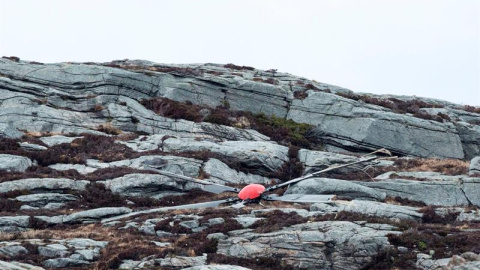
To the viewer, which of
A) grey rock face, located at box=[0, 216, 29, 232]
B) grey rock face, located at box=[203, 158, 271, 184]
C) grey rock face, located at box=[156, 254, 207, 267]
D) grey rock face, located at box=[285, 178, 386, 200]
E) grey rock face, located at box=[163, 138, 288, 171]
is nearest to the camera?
grey rock face, located at box=[156, 254, 207, 267]

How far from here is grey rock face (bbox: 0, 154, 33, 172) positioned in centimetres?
3697

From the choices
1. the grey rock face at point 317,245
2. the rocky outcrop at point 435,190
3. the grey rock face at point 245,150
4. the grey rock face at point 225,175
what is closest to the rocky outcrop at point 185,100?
the grey rock face at point 245,150

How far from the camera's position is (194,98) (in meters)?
53.7

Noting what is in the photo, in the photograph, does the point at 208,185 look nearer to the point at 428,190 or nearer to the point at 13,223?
the point at 13,223

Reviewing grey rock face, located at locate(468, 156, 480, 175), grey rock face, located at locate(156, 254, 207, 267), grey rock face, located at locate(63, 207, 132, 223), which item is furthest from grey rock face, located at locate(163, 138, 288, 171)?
grey rock face, located at locate(156, 254, 207, 267)

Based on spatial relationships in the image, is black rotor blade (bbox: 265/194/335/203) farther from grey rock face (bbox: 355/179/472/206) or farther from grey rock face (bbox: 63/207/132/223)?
grey rock face (bbox: 63/207/132/223)

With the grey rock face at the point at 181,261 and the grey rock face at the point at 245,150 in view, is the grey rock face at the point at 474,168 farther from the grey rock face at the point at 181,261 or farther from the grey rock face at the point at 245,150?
the grey rock face at the point at 181,261

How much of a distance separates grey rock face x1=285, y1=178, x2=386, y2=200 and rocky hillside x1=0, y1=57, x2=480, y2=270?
0.26 feet

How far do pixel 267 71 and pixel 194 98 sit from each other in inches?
593

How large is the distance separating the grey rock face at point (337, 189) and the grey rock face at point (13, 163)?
1436 centimetres

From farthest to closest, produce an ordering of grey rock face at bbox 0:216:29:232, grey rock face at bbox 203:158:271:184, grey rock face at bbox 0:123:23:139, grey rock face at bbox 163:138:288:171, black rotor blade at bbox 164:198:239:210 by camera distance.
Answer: grey rock face at bbox 0:123:23:139, grey rock face at bbox 163:138:288:171, grey rock face at bbox 203:158:271:184, black rotor blade at bbox 164:198:239:210, grey rock face at bbox 0:216:29:232

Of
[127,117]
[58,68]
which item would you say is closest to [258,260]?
[127,117]

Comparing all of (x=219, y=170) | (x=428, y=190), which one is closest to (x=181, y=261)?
(x=219, y=170)

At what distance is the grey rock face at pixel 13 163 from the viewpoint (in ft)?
121
